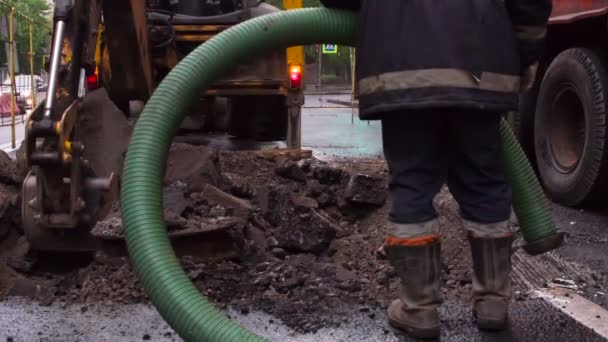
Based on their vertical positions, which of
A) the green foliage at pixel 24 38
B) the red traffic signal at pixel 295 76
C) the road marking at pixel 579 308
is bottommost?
Answer: the road marking at pixel 579 308

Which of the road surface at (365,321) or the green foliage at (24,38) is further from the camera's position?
the green foliage at (24,38)

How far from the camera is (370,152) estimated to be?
10070 millimetres

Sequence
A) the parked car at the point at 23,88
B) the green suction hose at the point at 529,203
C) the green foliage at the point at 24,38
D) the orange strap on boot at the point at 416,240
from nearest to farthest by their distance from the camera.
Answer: the orange strap on boot at the point at 416,240 < the green suction hose at the point at 529,203 < the green foliage at the point at 24,38 < the parked car at the point at 23,88

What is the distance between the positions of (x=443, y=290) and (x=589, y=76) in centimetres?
253

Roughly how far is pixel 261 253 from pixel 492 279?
1356 mm

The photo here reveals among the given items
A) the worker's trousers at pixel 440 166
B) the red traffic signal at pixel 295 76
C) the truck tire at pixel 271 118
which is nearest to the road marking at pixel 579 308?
the worker's trousers at pixel 440 166

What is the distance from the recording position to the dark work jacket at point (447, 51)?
102 inches

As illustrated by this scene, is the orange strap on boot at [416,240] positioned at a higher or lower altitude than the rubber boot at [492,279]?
higher

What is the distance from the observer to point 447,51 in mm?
2592

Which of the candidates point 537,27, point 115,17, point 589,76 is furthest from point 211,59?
point 589,76

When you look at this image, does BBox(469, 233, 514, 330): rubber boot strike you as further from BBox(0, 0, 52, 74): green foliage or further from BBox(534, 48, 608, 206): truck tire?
BBox(0, 0, 52, 74): green foliage

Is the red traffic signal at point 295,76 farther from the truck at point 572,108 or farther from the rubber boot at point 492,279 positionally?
the rubber boot at point 492,279

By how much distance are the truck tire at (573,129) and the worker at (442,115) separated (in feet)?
7.76

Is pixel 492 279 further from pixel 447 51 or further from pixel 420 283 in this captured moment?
pixel 447 51
